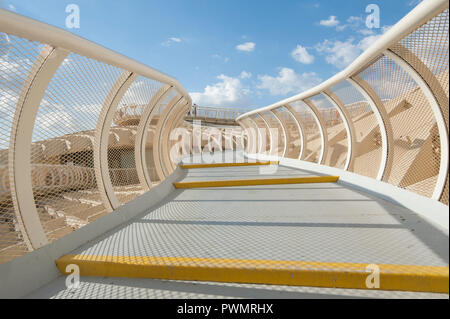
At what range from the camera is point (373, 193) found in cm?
273

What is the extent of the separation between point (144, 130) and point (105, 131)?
159 centimetres

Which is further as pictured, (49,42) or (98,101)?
(98,101)

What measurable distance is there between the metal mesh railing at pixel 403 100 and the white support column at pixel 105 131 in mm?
2391

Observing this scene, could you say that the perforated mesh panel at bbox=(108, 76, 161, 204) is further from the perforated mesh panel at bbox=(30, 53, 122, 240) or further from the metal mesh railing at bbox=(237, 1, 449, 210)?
the metal mesh railing at bbox=(237, 1, 449, 210)

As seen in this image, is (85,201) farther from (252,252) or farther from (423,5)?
(423,5)

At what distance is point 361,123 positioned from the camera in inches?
169

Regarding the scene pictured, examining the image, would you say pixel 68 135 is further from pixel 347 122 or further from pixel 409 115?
pixel 347 122

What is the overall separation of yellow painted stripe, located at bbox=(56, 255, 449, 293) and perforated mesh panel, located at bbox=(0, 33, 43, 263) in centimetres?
68

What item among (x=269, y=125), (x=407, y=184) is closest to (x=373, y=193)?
(x=407, y=184)

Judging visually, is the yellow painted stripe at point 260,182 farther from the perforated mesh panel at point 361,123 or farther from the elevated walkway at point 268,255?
the elevated walkway at point 268,255

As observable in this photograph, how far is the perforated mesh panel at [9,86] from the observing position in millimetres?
1460

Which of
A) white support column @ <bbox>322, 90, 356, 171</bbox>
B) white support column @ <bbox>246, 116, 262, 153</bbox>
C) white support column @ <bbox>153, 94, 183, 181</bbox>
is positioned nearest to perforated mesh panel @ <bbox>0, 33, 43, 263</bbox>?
white support column @ <bbox>153, 94, 183, 181</bbox>

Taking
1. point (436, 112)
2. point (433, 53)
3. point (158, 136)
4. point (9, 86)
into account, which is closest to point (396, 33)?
point (433, 53)

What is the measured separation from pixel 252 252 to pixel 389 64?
2099 mm
